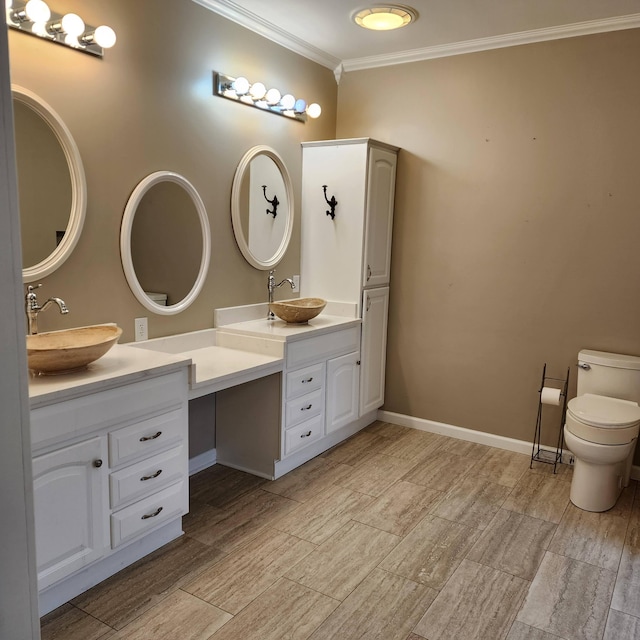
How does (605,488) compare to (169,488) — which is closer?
(169,488)

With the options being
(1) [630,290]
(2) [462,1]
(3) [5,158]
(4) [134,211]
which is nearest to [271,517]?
(4) [134,211]

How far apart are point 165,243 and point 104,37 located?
945 millimetres

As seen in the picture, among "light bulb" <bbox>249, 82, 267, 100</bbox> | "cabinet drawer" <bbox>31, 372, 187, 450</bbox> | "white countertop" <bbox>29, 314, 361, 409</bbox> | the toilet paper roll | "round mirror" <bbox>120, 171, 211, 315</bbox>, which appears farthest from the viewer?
the toilet paper roll

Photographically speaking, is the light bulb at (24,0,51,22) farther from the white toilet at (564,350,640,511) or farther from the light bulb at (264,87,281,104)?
the white toilet at (564,350,640,511)

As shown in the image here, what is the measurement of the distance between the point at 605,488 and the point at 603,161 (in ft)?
5.87

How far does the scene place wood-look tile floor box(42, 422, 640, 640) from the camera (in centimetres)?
200

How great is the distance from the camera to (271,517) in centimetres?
273

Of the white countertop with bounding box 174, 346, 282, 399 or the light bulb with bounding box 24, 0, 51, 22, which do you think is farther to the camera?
the white countertop with bounding box 174, 346, 282, 399

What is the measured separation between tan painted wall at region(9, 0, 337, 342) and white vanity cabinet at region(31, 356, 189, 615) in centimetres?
55

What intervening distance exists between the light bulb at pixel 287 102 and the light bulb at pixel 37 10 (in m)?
1.55

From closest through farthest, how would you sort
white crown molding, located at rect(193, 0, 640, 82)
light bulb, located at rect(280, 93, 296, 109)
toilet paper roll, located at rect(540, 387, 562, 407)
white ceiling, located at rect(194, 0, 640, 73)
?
white ceiling, located at rect(194, 0, 640, 73), white crown molding, located at rect(193, 0, 640, 82), toilet paper roll, located at rect(540, 387, 562, 407), light bulb, located at rect(280, 93, 296, 109)

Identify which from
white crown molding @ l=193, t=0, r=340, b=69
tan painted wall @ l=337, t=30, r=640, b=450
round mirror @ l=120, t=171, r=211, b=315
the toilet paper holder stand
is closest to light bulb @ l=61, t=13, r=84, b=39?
round mirror @ l=120, t=171, r=211, b=315

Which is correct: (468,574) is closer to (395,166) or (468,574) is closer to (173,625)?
(173,625)

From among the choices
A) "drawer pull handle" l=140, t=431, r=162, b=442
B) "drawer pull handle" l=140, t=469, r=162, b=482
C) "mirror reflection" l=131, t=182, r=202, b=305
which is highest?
"mirror reflection" l=131, t=182, r=202, b=305
